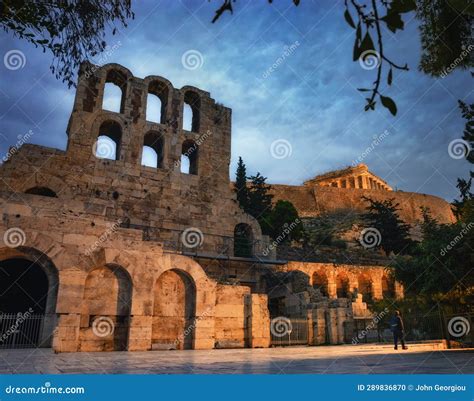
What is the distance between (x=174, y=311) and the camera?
13.4 m

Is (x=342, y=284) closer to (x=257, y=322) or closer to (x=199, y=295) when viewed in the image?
(x=257, y=322)

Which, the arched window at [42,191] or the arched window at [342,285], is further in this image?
the arched window at [342,285]

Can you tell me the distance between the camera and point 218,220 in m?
20.7

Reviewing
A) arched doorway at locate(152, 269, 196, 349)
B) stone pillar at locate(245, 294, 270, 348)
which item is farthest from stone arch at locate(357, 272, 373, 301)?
arched doorway at locate(152, 269, 196, 349)

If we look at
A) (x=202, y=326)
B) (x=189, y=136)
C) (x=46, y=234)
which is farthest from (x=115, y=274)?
(x=189, y=136)

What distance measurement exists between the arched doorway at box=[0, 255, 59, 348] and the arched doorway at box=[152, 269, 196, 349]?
3282 mm

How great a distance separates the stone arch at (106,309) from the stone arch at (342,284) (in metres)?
18.4

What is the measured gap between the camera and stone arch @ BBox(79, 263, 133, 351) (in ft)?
38.7

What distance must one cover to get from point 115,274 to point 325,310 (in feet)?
27.9

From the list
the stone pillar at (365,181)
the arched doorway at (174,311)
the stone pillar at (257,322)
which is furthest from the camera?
the stone pillar at (365,181)

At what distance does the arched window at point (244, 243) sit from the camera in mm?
21047

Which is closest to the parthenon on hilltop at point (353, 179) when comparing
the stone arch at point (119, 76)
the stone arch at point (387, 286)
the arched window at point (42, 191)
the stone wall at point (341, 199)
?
the stone wall at point (341, 199)

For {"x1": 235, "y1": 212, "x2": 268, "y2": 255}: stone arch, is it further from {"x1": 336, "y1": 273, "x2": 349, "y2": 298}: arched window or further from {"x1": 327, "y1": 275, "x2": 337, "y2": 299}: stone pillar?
{"x1": 336, "y1": 273, "x2": 349, "y2": 298}: arched window

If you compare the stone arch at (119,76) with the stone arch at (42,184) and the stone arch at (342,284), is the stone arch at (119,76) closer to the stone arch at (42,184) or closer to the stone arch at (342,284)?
the stone arch at (42,184)
